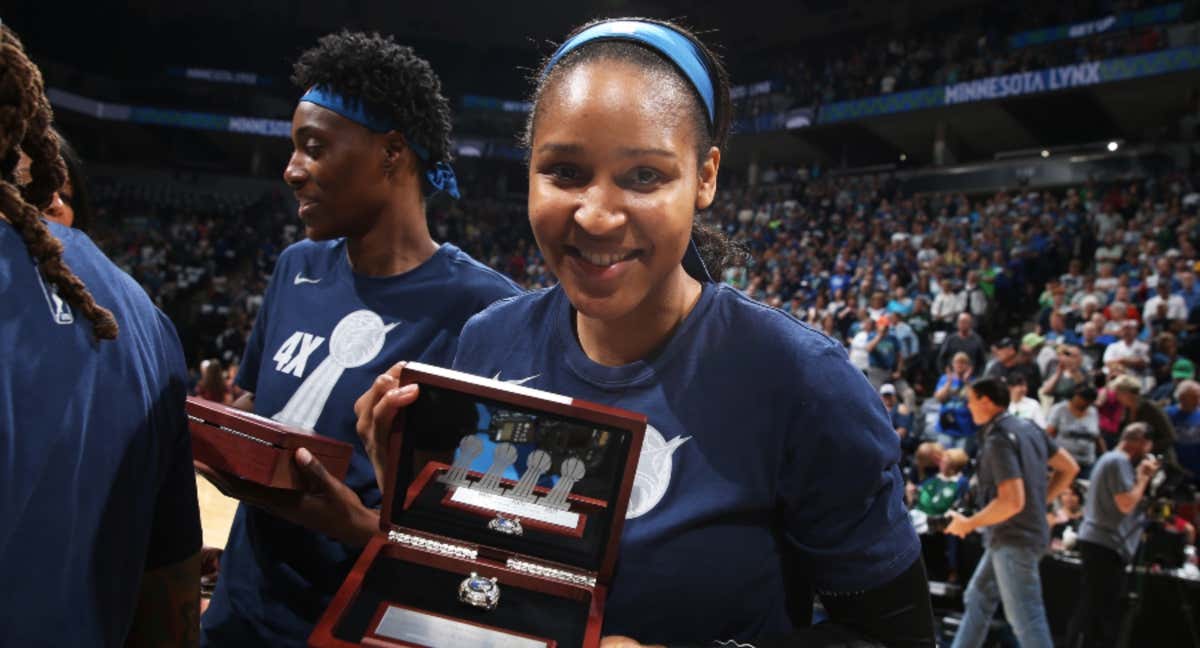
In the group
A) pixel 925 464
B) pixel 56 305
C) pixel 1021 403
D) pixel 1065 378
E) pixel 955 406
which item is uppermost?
pixel 56 305

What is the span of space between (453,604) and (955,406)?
791cm

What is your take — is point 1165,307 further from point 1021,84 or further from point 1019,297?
point 1021,84

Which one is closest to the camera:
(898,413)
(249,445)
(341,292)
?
(249,445)

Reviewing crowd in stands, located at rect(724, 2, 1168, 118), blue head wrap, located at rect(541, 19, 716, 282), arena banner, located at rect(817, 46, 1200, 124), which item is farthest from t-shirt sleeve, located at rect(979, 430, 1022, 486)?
crowd in stands, located at rect(724, 2, 1168, 118)

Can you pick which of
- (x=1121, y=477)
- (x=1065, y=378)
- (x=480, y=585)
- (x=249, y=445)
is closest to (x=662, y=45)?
(x=480, y=585)

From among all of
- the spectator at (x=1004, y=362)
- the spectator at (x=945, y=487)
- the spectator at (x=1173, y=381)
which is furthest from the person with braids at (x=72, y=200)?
the spectator at (x=1173, y=381)

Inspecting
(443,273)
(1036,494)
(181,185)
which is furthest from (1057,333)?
(181,185)

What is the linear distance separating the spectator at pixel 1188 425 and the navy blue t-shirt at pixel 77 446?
734 centimetres

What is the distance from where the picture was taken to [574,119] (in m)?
1.12

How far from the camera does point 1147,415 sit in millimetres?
5969

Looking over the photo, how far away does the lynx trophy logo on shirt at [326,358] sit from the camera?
183cm

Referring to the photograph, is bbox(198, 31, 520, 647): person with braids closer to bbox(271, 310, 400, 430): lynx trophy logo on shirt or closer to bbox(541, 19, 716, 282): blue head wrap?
bbox(271, 310, 400, 430): lynx trophy logo on shirt

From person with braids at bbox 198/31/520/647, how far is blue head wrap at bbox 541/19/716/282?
823 mm

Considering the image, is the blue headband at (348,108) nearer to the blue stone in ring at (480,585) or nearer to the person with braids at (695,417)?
the person with braids at (695,417)
